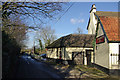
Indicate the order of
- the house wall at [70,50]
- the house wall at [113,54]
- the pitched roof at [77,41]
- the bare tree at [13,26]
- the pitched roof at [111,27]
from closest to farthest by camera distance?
the bare tree at [13,26] < the house wall at [113,54] < the pitched roof at [111,27] < the house wall at [70,50] < the pitched roof at [77,41]

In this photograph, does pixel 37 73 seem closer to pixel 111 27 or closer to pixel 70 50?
pixel 70 50

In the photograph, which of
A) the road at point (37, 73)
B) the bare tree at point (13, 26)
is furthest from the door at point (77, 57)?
the bare tree at point (13, 26)

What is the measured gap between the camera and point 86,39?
21922 mm

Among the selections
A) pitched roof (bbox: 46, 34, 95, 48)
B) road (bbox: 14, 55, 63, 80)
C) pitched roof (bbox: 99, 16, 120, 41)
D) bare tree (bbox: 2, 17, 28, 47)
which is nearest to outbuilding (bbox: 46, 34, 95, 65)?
pitched roof (bbox: 46, 34, 95, 48)

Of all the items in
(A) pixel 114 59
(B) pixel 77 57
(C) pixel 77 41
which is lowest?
(B) pixel 77 57

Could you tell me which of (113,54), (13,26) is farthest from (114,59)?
(13,26)

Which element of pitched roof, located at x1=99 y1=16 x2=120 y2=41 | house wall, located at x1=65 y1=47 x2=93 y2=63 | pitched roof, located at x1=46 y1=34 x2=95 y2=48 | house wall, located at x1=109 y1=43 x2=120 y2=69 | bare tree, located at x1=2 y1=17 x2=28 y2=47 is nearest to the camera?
bare tree, located at x1=2 y1=17 x2=28 y2=47

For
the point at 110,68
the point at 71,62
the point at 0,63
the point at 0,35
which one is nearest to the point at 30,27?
the point at 0,35

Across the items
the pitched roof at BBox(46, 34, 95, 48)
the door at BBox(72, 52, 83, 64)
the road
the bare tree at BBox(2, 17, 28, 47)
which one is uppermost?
the bare tree at BBox(2, 17, 28, 47)

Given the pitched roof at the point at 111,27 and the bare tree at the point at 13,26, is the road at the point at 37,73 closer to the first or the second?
the bare tree at the point at 13,26

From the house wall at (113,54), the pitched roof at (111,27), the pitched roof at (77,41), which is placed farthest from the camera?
the pitched roof at (77,41)

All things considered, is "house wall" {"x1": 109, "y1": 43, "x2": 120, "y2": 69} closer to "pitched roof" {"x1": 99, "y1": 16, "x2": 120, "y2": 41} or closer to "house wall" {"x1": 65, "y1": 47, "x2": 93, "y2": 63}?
"pitched roof" {"x1": 99, "y1": 16, "x2": 120, "y2": 41}

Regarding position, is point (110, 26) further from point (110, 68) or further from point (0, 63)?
point (0, 63)

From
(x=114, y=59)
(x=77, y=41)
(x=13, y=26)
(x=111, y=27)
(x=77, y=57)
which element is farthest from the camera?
(x=77, y=41)
